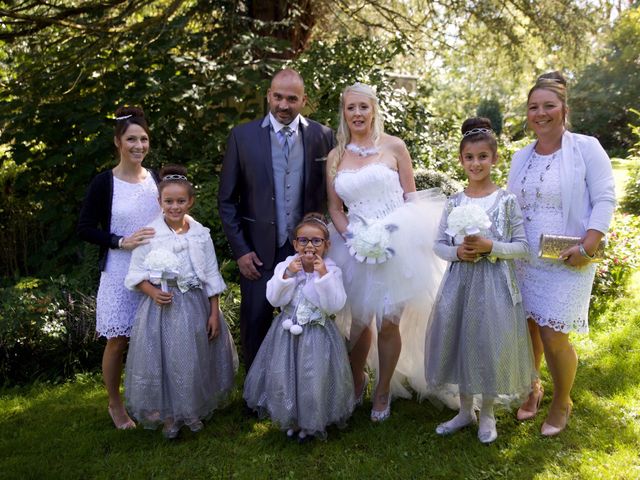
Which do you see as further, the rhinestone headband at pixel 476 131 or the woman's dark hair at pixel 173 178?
the woman's dark hair at pixel 173 178

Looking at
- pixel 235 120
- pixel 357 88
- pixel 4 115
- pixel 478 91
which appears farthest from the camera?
pixel 478 91

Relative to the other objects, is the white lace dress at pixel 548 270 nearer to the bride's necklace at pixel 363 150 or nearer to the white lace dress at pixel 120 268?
the bride's necklace at pixel 363 150

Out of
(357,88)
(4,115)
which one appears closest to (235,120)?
(4,115)

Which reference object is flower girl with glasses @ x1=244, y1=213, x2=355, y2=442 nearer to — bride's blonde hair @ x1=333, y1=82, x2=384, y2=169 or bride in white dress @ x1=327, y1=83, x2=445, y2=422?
bride in white dress @ x1=327, y1=83, x2=445, y2=422

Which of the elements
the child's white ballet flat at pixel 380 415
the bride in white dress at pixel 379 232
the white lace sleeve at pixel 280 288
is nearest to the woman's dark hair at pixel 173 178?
the white lace sleeve at pixel 280 288

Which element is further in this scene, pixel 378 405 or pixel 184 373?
pixel 378 405

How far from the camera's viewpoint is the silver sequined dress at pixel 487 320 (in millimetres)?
3156

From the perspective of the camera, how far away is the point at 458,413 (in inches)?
144

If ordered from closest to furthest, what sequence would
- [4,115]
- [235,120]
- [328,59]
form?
1. [4,115]
2. [235,120]
3. [328,59]

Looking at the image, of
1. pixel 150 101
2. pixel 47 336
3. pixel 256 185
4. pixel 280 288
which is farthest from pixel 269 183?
pixel 150 101

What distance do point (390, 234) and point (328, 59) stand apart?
154 inches

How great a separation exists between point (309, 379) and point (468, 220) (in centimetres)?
125

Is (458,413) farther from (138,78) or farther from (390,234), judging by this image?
(138,78)

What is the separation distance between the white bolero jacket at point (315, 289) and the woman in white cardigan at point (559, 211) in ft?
3.60
